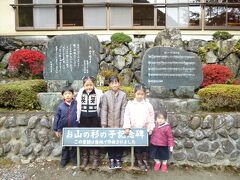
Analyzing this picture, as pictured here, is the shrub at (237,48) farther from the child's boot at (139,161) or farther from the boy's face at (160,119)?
the child's boot at (139,161)

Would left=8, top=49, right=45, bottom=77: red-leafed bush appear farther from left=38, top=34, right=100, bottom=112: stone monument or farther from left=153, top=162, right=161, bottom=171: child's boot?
left=153, top=162, right=161, bottom=171: child's boot

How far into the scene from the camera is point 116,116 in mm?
6008

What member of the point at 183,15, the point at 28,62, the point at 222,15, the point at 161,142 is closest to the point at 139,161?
the point at 161,142

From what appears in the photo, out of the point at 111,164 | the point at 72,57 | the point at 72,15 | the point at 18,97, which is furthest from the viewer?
the point at 72,15

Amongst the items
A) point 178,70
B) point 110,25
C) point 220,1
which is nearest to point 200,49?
point 220,1

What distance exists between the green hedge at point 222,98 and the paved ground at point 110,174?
1.29 metres

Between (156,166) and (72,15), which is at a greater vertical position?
(72,15)

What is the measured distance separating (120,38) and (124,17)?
5.42 ft

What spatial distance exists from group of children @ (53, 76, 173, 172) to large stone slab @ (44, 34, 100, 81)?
1.64m

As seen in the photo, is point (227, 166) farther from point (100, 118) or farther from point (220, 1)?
point (220, 1)

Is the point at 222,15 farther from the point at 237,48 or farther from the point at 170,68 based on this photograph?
the point at 170,68

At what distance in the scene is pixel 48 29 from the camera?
41.5 ft

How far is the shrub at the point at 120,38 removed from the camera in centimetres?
1142

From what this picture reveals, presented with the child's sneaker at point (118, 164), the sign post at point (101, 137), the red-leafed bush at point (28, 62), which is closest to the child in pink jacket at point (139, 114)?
the sign post at point (101, 137)
